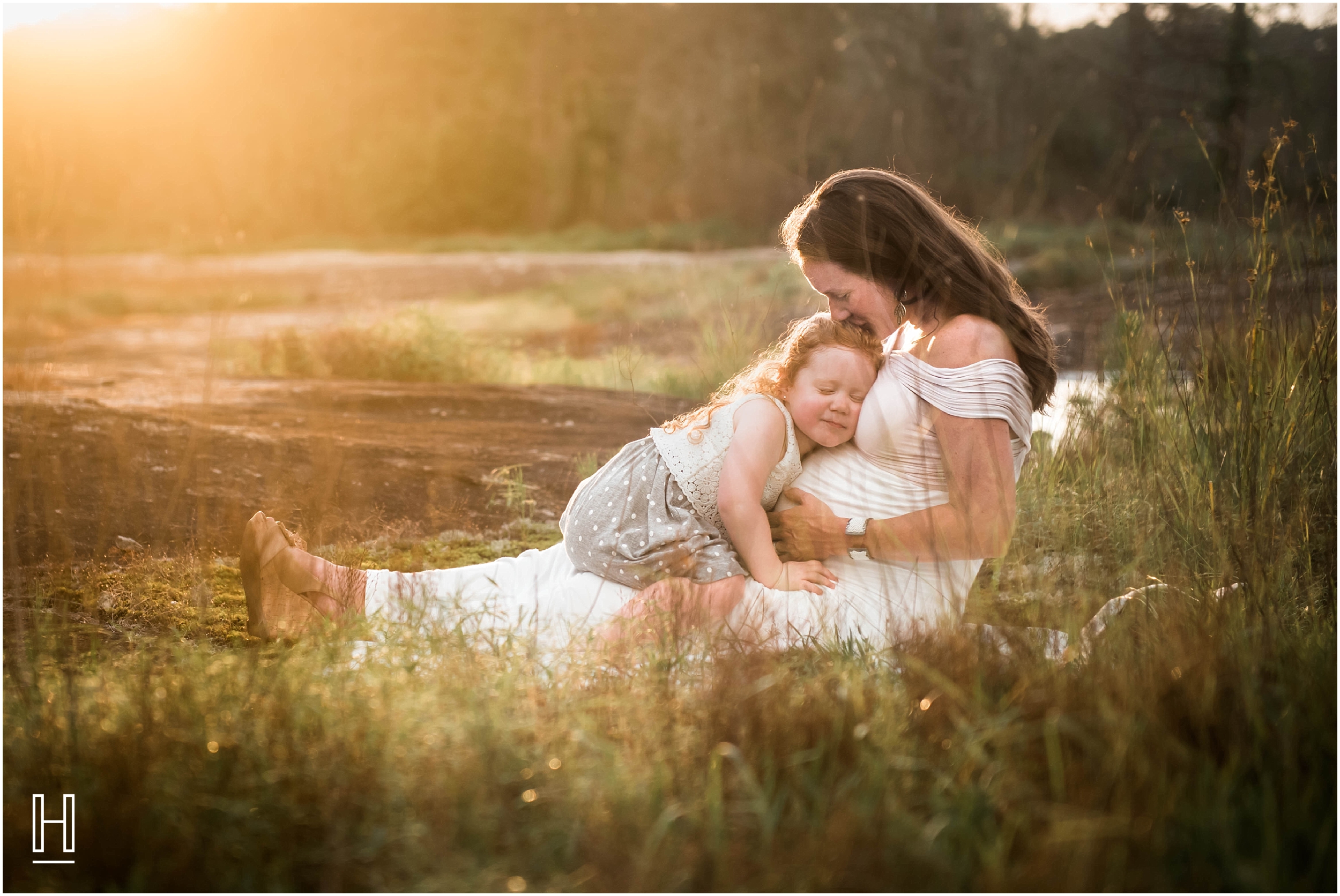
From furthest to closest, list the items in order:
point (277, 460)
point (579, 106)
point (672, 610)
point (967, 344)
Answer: point (579, 106) → point (277, 460) → point (967, 344) → point (672, 610)

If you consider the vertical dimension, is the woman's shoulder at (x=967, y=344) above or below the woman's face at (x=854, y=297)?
below

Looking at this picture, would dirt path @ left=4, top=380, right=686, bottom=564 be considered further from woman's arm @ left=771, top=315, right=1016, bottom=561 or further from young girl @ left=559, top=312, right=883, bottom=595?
woman's arm @ left=771, top=315, right=1016, bottom=561

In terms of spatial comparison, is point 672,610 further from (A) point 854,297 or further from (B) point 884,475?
(A) point 854,297

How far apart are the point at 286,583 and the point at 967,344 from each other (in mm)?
2063

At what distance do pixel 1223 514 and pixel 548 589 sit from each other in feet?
6.77

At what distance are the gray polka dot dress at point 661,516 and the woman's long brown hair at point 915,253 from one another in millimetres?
497

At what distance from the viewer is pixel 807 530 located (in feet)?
8.77

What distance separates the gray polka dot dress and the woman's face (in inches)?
14.1

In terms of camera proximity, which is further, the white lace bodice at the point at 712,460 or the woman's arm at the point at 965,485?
the white lace bodice at the point at 712,460

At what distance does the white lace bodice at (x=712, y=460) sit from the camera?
2.65 m

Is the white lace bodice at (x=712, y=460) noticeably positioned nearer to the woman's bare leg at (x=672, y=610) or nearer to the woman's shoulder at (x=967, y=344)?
the woman's bare leg at (x=672, y=610)
